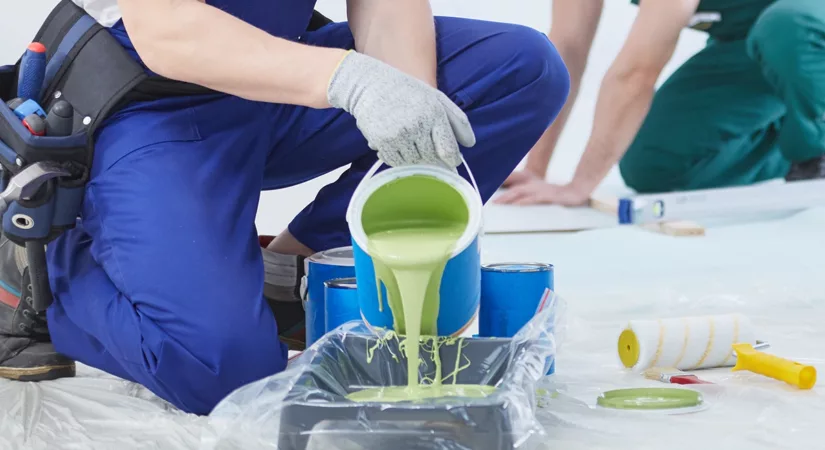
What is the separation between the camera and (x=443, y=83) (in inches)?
60.0

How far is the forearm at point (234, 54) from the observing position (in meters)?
1.20

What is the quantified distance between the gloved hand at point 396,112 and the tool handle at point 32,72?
0.45m

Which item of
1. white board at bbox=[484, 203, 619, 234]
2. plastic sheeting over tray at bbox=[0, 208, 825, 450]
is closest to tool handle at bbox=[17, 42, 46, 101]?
plastic sheeting over tray at bbox=[0, 208, 825, 450]

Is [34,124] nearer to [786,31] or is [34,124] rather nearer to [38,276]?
[38,276]

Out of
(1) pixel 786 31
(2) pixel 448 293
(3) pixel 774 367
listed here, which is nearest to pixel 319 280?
(2) pixel 448 293

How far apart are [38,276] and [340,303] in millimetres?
422

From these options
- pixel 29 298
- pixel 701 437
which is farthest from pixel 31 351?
pixel 701 437

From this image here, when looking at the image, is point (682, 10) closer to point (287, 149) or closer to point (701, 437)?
point (287, 149)

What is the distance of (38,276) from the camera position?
1355mm

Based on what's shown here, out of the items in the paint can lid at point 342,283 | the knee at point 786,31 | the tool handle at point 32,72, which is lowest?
the paint can lid at point 342,283

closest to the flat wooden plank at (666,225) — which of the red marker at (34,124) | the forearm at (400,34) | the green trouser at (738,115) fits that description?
the green trouser at (738,115)

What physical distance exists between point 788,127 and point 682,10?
0.56 m

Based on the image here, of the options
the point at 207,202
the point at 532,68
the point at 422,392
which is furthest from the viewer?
the point at 532,68

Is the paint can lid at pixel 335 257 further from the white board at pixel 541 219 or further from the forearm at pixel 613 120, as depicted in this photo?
the forearm at pixel 613 120
